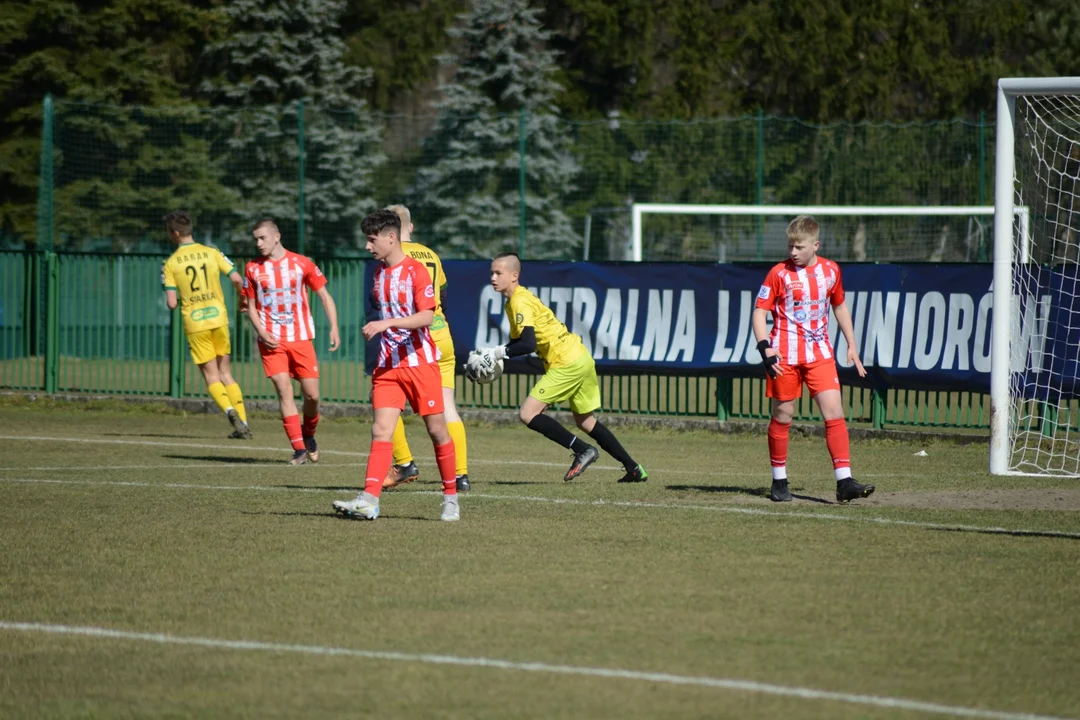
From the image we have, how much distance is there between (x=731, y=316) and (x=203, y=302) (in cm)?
567

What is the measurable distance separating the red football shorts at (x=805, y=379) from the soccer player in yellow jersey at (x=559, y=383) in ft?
5.27

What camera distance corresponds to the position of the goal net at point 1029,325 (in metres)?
11.6

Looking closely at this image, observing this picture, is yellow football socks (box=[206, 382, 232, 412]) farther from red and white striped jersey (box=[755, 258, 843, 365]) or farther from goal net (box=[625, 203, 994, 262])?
goal net (box=[625, 203, 994, 262])

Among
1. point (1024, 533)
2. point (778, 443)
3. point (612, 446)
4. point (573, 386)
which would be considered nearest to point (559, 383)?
point (573, 386)

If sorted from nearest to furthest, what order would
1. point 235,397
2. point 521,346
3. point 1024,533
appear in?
1. point 1024,533
2. point 521,346
3. point 235,397

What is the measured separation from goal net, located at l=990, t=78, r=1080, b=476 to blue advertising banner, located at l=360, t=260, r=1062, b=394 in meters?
0.07

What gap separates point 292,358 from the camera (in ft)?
45.2

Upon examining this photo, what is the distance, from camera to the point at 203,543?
9.22 metres

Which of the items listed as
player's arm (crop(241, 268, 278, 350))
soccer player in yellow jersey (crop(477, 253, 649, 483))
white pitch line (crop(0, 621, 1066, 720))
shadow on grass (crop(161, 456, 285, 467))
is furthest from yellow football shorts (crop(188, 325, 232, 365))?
white pitch line (crop(0, 621, 1066, 720))

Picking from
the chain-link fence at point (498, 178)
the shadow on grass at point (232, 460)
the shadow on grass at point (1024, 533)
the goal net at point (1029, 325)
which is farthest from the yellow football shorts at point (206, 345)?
the chain-link fence at point (498, 178)

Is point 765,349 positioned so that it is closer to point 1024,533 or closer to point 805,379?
point 805,379

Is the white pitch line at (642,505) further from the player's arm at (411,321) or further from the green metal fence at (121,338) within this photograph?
the green metal fence at (121,338)

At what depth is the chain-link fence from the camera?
1276 inches

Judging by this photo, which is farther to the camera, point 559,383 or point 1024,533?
point 559,383
